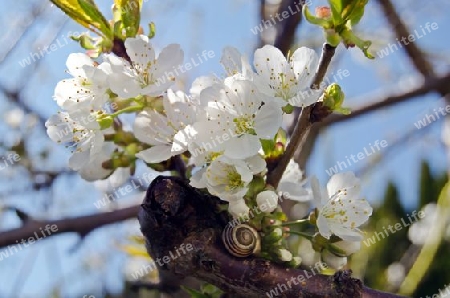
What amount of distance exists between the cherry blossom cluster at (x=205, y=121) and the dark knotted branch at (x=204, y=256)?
31mm

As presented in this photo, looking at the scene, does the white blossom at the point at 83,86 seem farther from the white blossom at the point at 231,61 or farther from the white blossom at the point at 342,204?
the white blossom at the point at 342,204

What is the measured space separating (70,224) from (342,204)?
25.8 inches

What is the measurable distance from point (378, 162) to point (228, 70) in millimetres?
1628

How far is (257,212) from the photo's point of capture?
697mm

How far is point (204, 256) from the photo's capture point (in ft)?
2.22

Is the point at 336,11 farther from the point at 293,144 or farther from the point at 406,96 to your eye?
the point at 406,96

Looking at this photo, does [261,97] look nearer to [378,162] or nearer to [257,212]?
[257,212]

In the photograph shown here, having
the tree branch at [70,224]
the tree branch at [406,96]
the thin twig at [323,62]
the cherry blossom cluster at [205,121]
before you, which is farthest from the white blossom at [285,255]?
the tree branch at [406,96]

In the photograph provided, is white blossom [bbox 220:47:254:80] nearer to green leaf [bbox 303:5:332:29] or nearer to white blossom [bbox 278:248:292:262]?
green leaf [bbox 303:5:332:29]

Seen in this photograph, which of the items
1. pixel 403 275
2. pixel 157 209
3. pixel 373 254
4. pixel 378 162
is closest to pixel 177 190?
pixel 157 209

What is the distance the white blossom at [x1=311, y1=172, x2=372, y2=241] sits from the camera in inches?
29.7

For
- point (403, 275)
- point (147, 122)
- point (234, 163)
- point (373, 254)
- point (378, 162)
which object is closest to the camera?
point (234, 163)

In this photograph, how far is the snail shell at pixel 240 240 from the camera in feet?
2.17

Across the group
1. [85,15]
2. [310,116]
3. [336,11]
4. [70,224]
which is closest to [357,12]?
[336,11]
